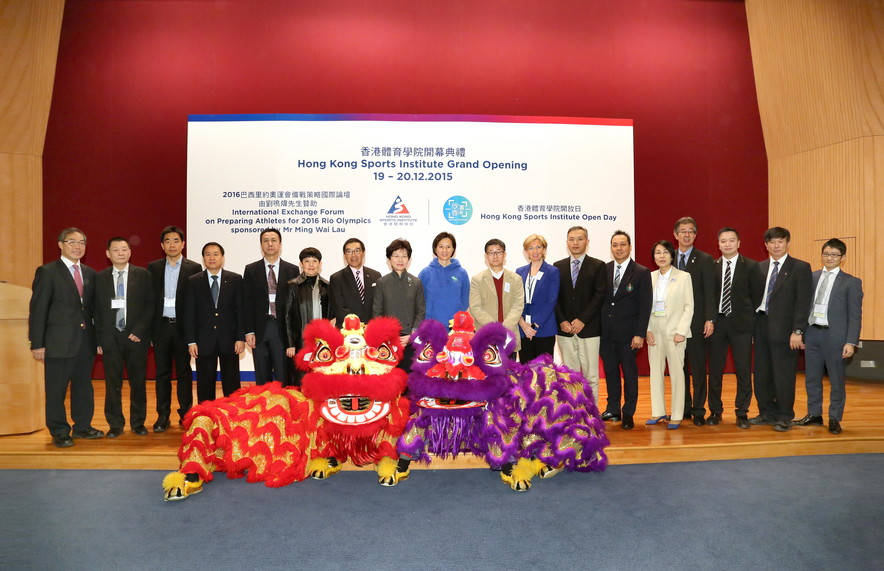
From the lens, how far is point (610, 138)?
584 centimetres

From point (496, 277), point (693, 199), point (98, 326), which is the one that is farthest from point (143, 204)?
point (693, 199)

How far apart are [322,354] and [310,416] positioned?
1.22ft

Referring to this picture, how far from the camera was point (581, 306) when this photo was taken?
412 cm

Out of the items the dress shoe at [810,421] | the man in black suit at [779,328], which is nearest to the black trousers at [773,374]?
the man in black suit at [779,328]

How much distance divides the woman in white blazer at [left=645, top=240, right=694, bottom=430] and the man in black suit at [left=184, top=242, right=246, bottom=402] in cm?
294

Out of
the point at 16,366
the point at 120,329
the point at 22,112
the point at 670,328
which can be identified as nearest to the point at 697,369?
the point at 670,328

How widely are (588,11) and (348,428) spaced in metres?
5.40

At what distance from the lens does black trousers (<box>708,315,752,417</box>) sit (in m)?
4.07

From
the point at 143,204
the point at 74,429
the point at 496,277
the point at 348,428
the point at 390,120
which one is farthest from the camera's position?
the point at 143,204

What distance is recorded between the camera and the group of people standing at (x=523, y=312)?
3.85 meters

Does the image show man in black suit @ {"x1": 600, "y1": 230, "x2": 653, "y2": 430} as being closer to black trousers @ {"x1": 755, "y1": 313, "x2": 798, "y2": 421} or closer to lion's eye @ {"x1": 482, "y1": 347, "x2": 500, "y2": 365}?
black trousers @ {"x1": 755, "y1": 313, "x2": 798, "y2": 421}

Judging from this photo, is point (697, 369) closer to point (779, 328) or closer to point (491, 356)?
point (779, 328)

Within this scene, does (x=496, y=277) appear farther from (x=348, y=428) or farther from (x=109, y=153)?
(x=109, y=153)

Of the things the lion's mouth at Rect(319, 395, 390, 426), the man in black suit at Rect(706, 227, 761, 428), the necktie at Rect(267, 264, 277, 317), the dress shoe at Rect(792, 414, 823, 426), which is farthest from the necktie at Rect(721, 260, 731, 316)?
the necktie at Rect(267, 264, 277, 317)
